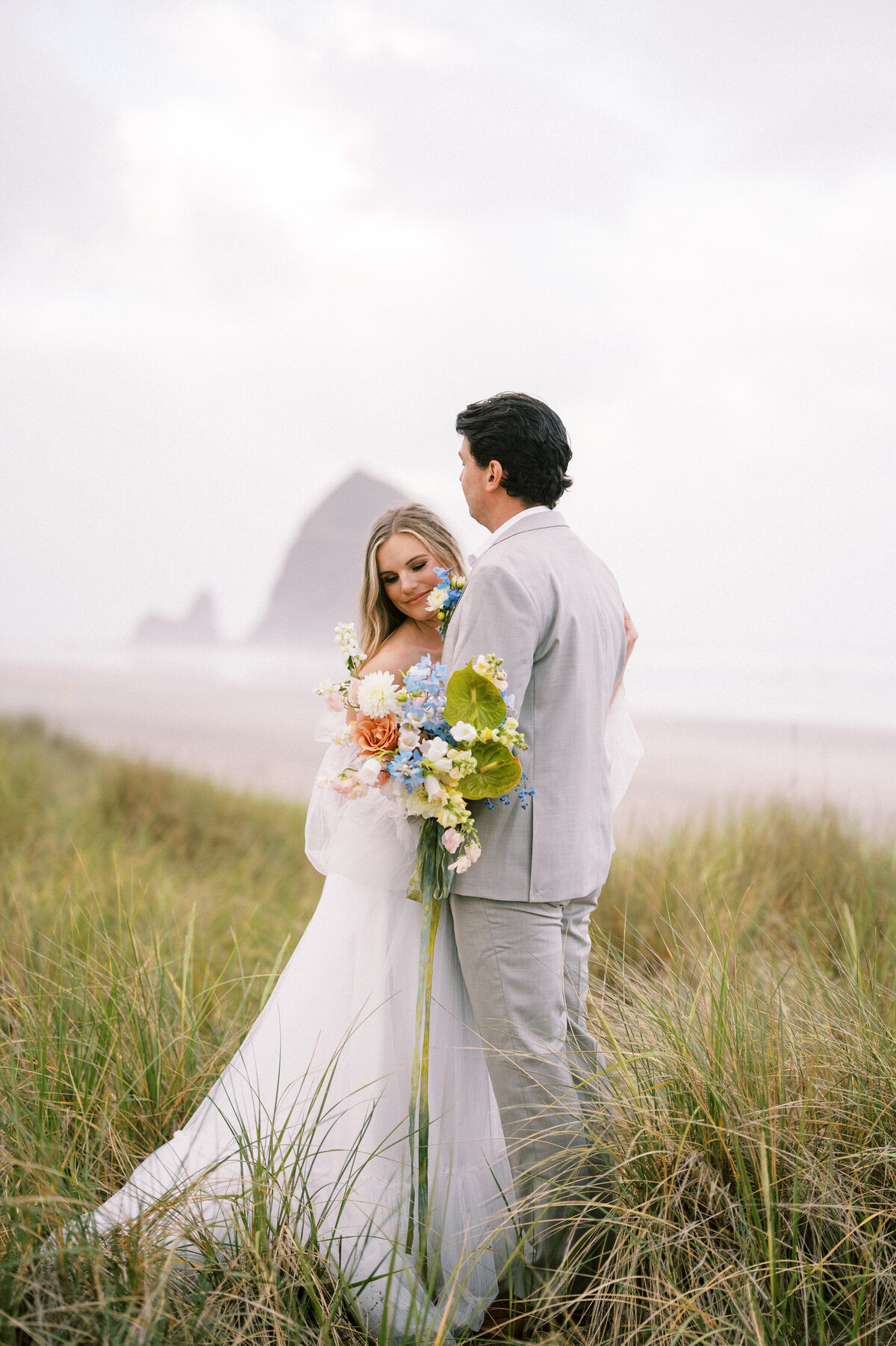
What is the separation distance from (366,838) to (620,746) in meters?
0.95

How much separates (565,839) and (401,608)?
1.10 m

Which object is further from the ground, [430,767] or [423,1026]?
[430,767]

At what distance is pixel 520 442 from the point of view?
8.87ft

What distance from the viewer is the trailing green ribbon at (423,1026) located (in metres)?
2.53

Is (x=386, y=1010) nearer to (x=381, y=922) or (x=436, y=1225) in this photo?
(x=381, y=922)

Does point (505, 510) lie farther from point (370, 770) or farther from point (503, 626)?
point (370, 770)

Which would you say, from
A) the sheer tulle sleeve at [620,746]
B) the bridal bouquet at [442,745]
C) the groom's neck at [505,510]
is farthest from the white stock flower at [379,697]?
the sheer tulle sleeve at [620,746]

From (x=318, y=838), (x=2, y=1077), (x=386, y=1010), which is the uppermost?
(x=318, y=838)

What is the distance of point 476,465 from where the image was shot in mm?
2791

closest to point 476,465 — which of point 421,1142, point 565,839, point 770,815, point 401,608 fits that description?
point 401,608

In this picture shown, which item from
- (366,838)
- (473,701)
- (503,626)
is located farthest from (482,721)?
(366,838)

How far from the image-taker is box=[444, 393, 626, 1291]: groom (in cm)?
251
